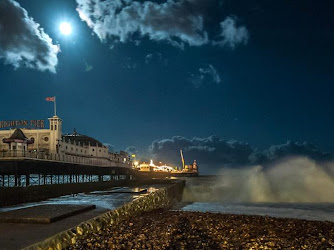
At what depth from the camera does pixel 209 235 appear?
400 inches

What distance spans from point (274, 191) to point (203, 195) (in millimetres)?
8000

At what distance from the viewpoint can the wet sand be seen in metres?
8.46

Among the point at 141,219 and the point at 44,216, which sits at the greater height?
the point at 44,216

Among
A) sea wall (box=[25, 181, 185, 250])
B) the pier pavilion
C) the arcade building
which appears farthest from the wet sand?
the arcade building

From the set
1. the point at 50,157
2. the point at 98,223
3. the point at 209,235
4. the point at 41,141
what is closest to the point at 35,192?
the point at 98,223

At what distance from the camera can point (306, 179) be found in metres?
38.0

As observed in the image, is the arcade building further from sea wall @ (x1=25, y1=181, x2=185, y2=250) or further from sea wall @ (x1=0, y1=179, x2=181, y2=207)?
sea wall @ (x1=25, y1=181, x2=185, y2=250)

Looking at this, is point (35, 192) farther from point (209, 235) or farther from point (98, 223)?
point (209, 235)

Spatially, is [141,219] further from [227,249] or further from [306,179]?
[306,179]

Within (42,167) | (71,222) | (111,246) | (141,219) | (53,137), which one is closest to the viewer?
(111,246)

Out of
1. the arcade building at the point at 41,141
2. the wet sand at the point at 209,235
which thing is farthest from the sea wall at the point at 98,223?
the arcade building at the point at 41,141

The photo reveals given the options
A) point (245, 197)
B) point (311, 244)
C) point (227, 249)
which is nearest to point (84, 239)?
point (227, 249)

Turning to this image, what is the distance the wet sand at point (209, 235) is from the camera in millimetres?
8461

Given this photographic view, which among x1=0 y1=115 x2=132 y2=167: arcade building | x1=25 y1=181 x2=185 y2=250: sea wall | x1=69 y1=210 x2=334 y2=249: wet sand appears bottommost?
x1=69 y1=210 x2=334 y2=249: wet sand
